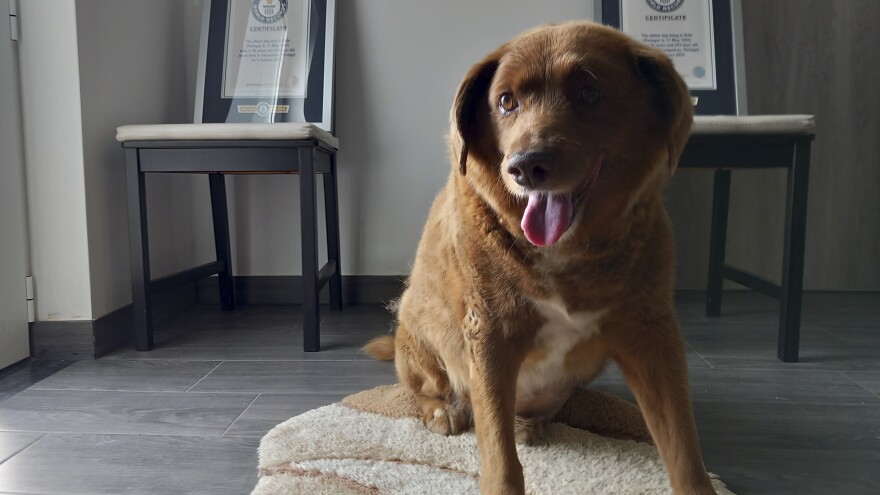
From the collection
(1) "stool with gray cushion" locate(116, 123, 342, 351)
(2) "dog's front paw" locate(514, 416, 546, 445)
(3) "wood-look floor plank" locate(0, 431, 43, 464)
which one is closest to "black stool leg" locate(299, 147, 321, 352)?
(1) "stool with gray cushion" locate(116, 123, 342, 351)

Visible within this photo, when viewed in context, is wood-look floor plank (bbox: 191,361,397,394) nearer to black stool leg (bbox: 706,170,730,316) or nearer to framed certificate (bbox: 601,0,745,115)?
black stool leg (bbox: 706,170,730,316)

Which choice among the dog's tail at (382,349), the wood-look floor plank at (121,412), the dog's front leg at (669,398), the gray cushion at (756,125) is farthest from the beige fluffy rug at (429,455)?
the gray cushion at (756,125)

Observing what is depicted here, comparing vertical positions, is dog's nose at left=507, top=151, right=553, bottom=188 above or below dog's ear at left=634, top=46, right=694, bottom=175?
below

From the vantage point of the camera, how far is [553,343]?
3.33 feet

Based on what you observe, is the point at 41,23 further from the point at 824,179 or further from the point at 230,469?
the point at 824,179

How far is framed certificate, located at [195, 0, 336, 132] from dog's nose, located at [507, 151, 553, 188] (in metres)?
1.69

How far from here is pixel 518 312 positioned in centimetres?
98

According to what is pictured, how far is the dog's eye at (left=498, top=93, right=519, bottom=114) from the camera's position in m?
0.93

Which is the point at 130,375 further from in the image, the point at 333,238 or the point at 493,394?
the point at 493,394

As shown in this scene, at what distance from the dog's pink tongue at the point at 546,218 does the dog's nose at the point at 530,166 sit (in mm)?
46

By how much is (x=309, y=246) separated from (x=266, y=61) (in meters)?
0.96

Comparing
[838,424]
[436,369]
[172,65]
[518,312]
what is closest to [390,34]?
[172,65]

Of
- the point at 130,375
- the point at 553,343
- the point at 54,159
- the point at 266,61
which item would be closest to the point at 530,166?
the point at 553,343

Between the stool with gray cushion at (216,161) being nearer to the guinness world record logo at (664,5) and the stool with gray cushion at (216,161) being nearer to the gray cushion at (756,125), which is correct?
the gray cushion at (756,125)
